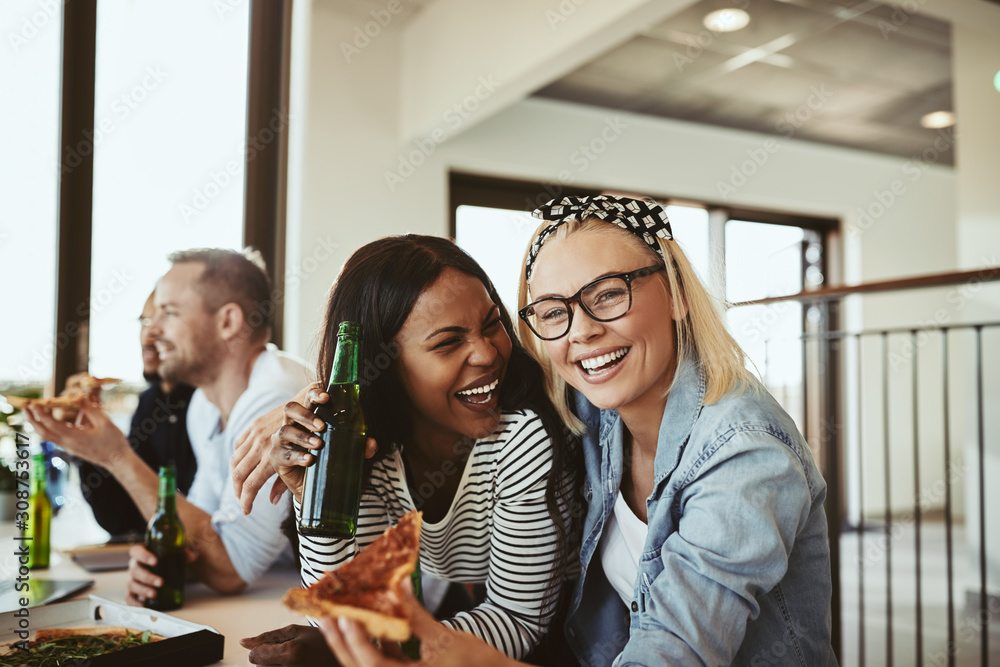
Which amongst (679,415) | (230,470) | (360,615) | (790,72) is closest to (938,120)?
(790,72)

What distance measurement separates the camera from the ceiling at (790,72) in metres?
4.04

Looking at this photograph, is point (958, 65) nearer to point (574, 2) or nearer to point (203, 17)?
point (574, 2)

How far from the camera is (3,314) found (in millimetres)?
2791

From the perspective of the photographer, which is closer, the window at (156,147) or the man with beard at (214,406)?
the man with beard at (214,406)

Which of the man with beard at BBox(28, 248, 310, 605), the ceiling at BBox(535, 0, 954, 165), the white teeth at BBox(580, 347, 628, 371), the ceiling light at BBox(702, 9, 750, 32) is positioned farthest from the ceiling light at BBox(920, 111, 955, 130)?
the white teeth at BBox(580, 347, 628, 371)

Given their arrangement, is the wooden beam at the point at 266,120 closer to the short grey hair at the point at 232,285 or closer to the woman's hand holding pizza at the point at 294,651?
the short grey hair at the point at 232,285

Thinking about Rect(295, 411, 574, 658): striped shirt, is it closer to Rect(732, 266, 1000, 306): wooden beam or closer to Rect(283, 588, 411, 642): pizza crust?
Rect(283, 588, 411, 642): pizza crust

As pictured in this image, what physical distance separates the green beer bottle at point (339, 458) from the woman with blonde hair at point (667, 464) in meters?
0.31

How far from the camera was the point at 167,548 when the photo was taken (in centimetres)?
147

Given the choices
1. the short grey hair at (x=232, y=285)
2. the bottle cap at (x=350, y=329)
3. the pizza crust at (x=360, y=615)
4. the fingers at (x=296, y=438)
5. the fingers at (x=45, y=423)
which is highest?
the short grey hair at (x=232, y=285)

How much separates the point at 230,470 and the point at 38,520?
28.5 inches

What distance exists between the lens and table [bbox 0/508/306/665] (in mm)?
1323

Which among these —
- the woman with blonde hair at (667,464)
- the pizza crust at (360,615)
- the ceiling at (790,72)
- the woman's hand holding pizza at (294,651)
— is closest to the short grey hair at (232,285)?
the woman with blonde hair at (667,464)

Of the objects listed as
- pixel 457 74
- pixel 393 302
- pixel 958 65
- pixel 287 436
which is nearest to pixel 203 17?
pixel 457 74
